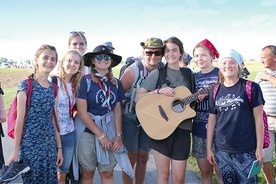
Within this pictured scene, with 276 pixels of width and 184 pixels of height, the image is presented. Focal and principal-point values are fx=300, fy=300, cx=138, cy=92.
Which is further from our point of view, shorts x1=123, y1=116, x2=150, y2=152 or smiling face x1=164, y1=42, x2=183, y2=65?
shorts x1=123, y1=116, x2=150, y2=152

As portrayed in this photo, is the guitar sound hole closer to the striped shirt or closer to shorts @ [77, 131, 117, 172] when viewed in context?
shorts @ [77, 131, 117, 172]

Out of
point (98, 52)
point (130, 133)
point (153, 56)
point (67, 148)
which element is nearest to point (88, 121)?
point (67, 148)

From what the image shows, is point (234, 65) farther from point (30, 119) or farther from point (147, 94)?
point (30, 119)

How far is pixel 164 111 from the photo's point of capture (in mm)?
3400

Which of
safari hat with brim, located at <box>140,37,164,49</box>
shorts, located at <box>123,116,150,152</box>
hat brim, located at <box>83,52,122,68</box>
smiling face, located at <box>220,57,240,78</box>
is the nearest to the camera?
smiling face, located at <box>220,57,240,78</box>

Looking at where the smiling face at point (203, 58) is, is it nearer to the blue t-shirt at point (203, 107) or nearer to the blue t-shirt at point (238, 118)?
the blue t-shirt at point (203, 107)

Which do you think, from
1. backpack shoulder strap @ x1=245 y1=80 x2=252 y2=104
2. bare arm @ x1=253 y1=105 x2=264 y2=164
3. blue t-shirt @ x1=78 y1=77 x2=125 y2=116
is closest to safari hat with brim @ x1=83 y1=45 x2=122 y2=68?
blue t-shirt @ x1=78 y1=77 x2=125 y2=116

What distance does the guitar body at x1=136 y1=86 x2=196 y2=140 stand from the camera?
325 centimetres

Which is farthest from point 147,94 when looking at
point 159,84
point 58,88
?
point 58,88

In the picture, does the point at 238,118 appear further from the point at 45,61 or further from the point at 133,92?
the point at 45,61

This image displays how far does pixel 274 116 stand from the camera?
4.23 metres

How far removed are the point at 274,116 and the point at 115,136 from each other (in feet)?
7.64

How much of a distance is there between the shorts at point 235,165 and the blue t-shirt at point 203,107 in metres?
0.34

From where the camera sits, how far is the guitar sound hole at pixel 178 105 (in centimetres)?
334
